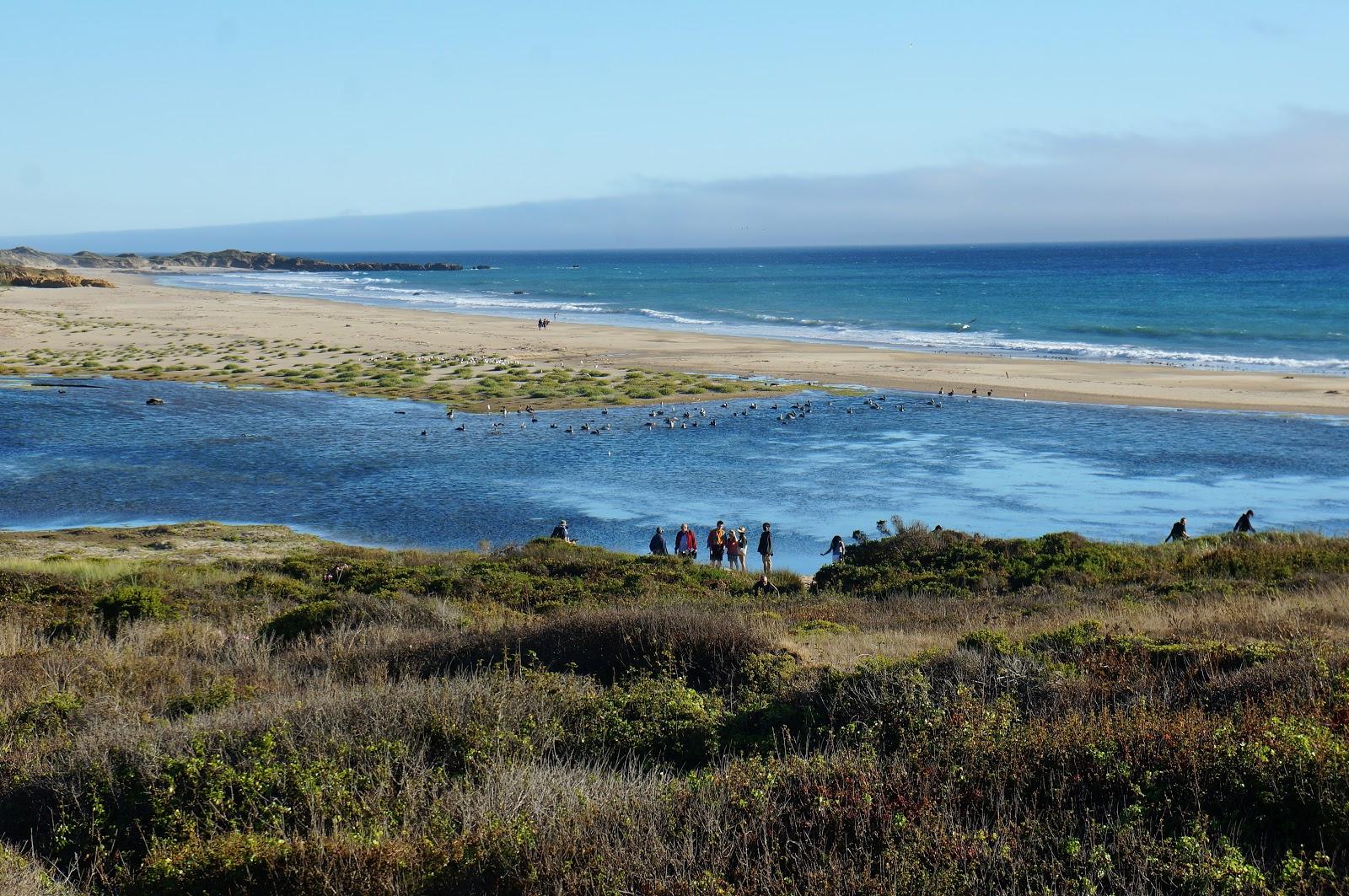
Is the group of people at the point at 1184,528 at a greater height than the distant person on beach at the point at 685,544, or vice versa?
the group of people at the point at 1184,528

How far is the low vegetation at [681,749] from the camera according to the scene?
500 cm

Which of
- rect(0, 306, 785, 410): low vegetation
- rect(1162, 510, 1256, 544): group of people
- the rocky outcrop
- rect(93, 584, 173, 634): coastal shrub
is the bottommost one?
rect(1162, 510, 1256, 544): group of people

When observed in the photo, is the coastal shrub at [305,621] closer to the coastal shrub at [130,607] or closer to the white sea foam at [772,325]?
the coastal shrub at [130,607]

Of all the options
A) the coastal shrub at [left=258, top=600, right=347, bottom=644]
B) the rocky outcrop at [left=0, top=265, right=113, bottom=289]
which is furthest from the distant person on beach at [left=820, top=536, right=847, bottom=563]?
the rocky outcrop at [left=0, top=265, right=113, bottom=289]

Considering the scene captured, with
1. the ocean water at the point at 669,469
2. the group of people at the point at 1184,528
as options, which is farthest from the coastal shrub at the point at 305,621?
the group of people at the point at 1184,528

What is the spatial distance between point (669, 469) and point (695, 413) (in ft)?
28.7

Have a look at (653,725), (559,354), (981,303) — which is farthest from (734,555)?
(981,303)

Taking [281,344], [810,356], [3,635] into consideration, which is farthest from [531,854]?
[281,344]

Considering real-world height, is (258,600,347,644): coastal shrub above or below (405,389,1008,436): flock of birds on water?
above

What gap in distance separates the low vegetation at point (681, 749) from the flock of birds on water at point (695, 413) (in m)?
22.7

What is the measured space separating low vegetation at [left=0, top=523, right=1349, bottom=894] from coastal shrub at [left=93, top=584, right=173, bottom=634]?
0.18 ft

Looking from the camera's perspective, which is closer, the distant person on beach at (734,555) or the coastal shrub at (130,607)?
the coastal shrub at (130,607)

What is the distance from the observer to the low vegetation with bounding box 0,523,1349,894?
16.4ft

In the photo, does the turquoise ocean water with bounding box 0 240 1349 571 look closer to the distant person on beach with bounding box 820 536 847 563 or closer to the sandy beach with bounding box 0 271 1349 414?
the distant person on beach with bounding box 820 536 847 563
